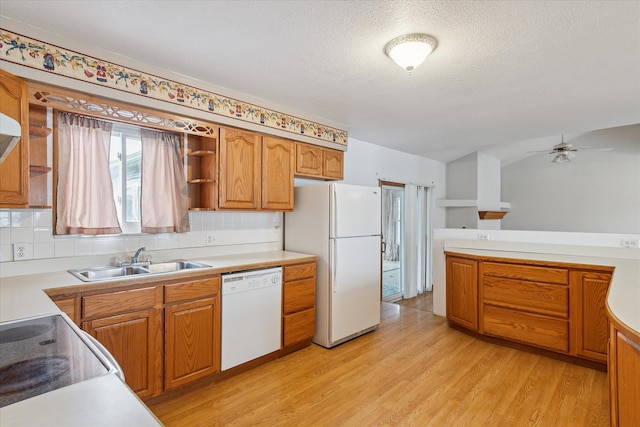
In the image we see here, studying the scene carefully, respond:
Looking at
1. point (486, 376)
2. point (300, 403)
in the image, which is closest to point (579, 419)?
point (486, 376)

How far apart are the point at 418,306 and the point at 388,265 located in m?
0.80

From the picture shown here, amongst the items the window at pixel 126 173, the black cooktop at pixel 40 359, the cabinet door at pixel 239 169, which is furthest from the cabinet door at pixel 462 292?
the black cooktop at pixel 40 359

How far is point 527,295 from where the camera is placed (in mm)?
3160

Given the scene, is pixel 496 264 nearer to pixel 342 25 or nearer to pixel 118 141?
pixel 342 25

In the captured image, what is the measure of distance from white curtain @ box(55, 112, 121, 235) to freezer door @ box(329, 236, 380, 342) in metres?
1.91

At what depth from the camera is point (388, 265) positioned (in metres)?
5.38

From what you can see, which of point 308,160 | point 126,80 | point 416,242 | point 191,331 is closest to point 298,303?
point 191,331

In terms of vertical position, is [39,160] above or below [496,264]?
above

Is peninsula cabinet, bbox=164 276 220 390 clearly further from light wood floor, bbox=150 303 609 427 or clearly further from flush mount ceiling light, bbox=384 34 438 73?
flush mount ceiling light, bbox=384 34 438 73

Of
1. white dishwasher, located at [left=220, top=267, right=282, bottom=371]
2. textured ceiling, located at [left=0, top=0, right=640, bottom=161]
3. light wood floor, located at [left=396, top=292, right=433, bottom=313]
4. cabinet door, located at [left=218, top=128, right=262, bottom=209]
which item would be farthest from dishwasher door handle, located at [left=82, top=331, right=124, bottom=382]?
light wood floor, located at [left=396, top=292, right=433, bottom=313]

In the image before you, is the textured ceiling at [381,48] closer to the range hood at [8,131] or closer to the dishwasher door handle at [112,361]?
the range hood at [8,131]

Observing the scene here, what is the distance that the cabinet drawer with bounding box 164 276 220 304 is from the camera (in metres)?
2.30

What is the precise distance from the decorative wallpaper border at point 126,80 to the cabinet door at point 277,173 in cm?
17

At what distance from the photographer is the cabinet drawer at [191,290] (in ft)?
7.56
